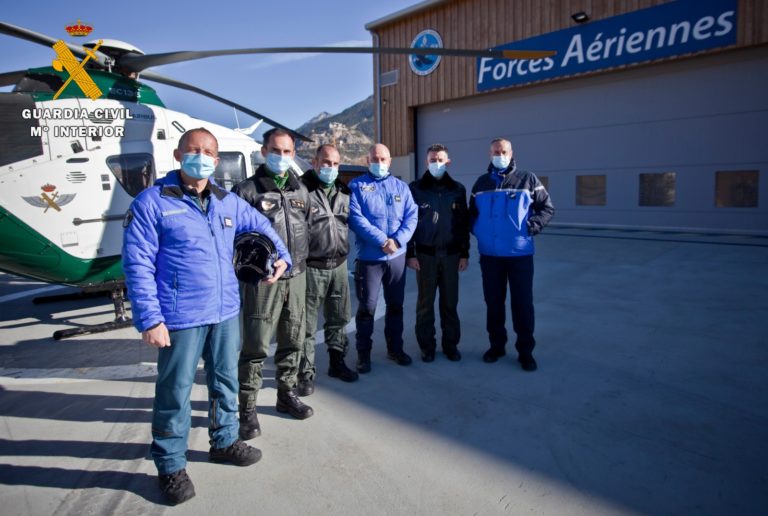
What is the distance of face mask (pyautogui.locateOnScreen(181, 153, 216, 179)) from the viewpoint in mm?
2525

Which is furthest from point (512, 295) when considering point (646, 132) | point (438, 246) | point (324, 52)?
point (646, 132)

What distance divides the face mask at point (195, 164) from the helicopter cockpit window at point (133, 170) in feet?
10.6

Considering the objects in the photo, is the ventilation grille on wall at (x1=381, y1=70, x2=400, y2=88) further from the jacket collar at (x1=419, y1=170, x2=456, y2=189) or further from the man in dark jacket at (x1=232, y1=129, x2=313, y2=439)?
the man in dark jacket at (x1=232, y1=129, x2=313, y2=439)

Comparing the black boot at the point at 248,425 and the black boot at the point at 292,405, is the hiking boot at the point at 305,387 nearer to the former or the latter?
the black boot at the point at 292,405

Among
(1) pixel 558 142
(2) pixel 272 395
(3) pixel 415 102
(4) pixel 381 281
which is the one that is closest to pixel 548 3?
Result: (1) pixel 558 142

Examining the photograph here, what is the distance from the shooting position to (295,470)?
2.64 m

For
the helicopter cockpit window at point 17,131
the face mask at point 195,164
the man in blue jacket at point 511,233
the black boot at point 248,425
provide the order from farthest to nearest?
the helicopter cockpit window at point 17,131 → the man in blue jacket at point 511,233 → the black boot at point 248,425 → the face mask at point 195,164

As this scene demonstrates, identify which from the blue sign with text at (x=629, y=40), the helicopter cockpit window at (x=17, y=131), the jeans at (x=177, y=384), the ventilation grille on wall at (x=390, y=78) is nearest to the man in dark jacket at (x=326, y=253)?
the jeans at (x=177, y=384)

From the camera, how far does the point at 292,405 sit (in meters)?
3.25

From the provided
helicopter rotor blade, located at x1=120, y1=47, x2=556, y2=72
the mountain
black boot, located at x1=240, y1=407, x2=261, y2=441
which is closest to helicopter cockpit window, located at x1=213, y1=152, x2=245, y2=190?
helicopter rotor blade, located at x1=120, y1=47, x2=556, y2=72

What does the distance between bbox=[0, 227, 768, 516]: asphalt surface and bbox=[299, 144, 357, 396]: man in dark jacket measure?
34 centimetres

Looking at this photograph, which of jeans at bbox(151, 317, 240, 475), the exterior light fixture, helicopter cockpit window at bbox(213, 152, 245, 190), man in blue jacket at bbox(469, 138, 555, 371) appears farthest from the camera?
the exterior light fixture

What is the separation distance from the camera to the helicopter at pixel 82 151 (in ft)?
15.0

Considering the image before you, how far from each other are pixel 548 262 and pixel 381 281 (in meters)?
5.16
